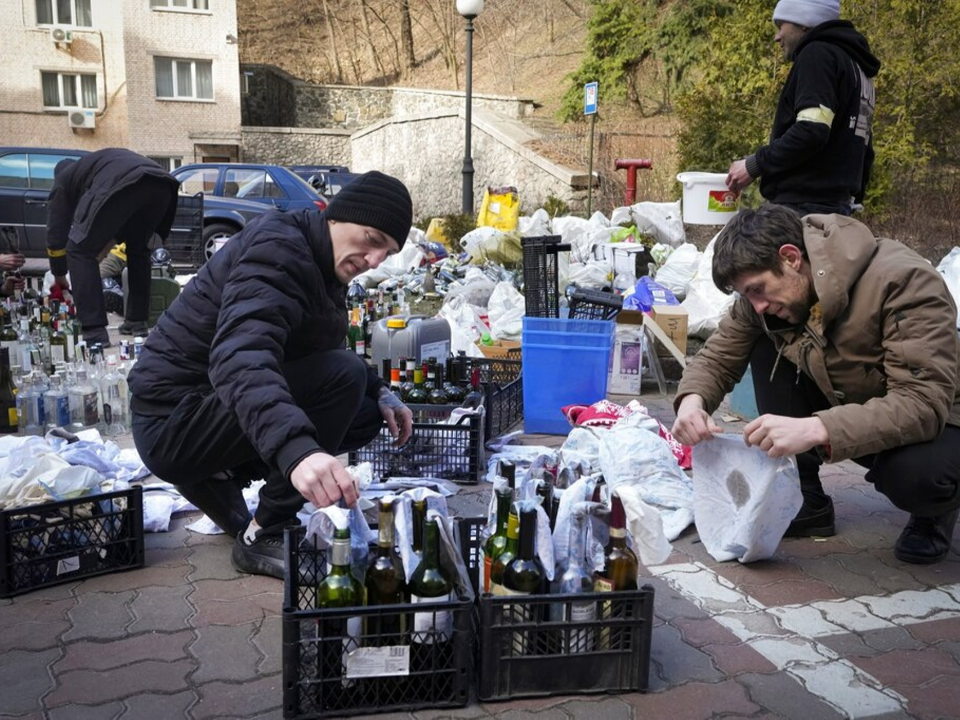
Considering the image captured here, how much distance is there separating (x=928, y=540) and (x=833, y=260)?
1.19 metres

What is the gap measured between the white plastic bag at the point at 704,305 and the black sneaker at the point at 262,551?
4.11 m

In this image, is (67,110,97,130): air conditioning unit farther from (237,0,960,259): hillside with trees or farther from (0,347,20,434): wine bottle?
(0,347,20,434): wine bottle

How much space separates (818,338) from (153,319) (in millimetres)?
6651

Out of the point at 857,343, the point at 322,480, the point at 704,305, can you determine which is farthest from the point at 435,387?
the point at 704,305

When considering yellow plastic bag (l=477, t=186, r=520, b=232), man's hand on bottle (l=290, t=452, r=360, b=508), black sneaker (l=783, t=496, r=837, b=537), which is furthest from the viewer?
yellow plastic bag (l=477, t=186, r=520, b=232)

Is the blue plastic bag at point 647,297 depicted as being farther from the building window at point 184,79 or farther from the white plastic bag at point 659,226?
the building window at point 184,79

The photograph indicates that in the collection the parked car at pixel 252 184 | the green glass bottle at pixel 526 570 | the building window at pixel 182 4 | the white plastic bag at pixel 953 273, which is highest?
the building window at pixel 182 4

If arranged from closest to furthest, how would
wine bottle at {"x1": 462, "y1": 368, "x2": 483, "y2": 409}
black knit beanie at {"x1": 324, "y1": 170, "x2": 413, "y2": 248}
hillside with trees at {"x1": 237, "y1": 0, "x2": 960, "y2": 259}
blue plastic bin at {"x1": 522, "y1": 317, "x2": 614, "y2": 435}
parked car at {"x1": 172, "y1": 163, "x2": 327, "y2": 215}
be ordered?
black knit beanie at {"x1": 324, "y1": 170, "x2": 413, "y2": 248} → wine bottle at {"x1": 462, "y1": 368, "x2": 483, "y2": 409} → blue plastic bin at {"x1": 522, "y1": 317, "x2": 614, "y2": 435} → hillside with trees at {"x1": 237, "y1": 0, "x2": 960, "y2": 259} → parked car at {"x1": 172, "y1": 163, "x2": 327, "y2": 215}

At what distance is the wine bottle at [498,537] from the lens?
234 cm

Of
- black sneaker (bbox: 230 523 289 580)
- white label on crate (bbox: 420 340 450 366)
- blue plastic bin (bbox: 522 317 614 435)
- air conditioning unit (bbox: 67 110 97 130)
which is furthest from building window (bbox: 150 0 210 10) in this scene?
black sneaker (bbox: 230 523 289 580)

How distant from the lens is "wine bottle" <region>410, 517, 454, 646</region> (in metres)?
2.18

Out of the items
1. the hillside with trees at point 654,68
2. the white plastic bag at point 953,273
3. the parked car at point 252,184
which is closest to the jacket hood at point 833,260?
the white plastic bag at point 953,273

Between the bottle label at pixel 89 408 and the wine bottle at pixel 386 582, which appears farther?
the bottle label at pixel 89 408

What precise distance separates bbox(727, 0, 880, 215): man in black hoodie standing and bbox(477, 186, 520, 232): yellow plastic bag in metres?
8.54
